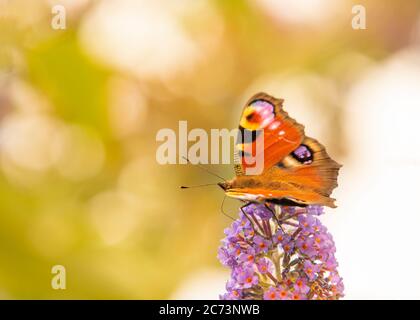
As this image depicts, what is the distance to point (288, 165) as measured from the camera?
2.23 m

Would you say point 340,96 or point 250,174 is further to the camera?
point 340,96

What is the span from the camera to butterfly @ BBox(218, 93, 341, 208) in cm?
211

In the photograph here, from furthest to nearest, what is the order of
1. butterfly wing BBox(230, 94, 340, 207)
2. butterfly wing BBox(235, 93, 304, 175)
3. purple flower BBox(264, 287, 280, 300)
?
butterfly wing BBox(235, 93, 304, 175) < butterfly wing BBox(230, 94, 340, 207) < purple flower BBox(264, 287, 280, 300)

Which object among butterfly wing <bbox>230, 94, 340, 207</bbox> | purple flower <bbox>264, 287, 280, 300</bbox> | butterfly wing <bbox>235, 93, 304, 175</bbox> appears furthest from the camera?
butterfly wing <bbox>235, 93, 304, 175</bbox>

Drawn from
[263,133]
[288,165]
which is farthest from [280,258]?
[263,133]

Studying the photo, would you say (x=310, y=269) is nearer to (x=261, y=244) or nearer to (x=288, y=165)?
(x=261, y=244)

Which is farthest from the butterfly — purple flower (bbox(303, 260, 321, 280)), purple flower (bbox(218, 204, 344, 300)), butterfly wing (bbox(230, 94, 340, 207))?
purple flower (bbox(303, 260, 321, 280))

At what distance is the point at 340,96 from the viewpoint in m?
3.68

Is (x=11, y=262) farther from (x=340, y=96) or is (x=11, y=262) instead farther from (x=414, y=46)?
(x=414, y=46)

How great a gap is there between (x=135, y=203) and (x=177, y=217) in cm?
26

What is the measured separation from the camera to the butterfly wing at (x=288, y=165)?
208 centimetres

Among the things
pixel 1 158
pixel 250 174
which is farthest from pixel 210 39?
pixel 250 174

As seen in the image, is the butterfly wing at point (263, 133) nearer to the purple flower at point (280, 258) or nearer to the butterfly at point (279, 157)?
the butterfly at point (279, 157)

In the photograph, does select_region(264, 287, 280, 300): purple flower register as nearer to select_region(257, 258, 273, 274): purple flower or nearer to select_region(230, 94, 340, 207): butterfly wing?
select_region(257, 258, 273, 274): purple flower
